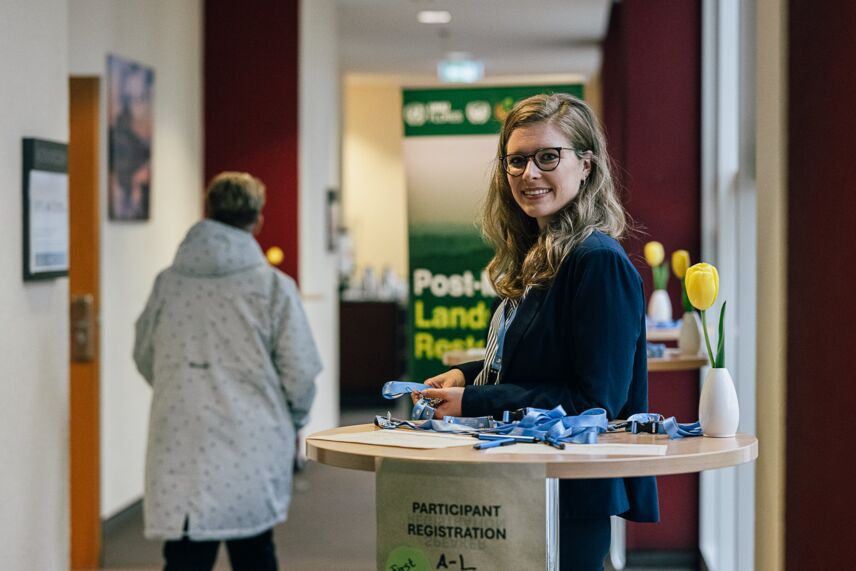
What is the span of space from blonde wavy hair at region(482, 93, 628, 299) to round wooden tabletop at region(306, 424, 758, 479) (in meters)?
0.34

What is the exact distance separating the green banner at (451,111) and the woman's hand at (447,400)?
4.04 m

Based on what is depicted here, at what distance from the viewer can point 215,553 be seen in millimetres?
4023

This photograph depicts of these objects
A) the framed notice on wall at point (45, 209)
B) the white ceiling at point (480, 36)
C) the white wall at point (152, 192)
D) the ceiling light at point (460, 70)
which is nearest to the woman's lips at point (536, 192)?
the framed notice on wall at point (45, 209)

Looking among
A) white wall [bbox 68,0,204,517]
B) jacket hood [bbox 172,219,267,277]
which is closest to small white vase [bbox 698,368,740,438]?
jacket hood [bbox 172,219,267,277]

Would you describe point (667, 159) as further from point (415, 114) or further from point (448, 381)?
point (448, 381)

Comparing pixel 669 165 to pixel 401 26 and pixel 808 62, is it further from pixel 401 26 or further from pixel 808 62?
pixel 401 26

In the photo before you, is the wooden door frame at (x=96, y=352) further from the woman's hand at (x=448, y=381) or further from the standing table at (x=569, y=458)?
the standing table at (x=569, y=458)

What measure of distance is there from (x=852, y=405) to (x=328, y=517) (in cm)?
441

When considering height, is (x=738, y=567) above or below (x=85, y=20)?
below

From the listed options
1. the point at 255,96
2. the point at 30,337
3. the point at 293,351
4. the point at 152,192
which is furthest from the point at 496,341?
the point at 255,96

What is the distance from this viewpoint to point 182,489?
3.94 meters

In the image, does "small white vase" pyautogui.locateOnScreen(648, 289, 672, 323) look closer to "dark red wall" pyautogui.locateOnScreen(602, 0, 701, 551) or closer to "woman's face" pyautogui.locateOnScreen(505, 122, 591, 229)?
"dark red wall" pyautogui.locateOnScreen(602, 0, 701, 551)

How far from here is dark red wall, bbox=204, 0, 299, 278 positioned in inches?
289

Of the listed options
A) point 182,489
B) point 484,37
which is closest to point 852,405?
point 182,489
